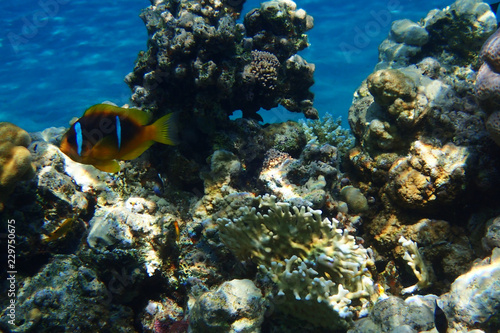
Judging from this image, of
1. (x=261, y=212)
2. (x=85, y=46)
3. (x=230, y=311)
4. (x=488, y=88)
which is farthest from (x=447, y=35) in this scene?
(x=85, y=46)

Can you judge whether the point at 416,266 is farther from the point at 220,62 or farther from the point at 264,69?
the point at 220,62

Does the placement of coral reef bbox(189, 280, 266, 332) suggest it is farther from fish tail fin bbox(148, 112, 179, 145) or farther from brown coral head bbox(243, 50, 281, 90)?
brown coral head bbox(243, 50, 281, 90)

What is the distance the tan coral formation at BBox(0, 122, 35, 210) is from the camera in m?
3.09

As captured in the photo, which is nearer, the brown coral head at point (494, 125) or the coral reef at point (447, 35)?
the brown coral head at point (494, 125)

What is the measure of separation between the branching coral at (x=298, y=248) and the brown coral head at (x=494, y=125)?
5.62 feet

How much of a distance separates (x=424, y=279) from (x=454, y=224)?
786 millimetres

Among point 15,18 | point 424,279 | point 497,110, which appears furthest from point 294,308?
point 15,18

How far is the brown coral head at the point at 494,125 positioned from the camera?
296 centimetres

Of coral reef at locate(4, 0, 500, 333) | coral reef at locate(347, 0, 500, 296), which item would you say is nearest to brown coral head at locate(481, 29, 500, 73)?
coral reef at locate(4, 0, 500, 333)

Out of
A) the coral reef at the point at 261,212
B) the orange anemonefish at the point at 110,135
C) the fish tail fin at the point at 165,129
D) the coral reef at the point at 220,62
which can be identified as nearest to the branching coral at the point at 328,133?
the coral reef at the point at 261,212

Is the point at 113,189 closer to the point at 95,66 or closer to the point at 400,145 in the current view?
the point at 400,145

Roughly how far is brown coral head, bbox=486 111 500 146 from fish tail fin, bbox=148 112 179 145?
3.03m

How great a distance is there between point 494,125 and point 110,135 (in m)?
3.54

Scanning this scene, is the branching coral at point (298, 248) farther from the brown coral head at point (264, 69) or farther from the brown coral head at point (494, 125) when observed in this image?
the brown coral head at point (264, 69)
